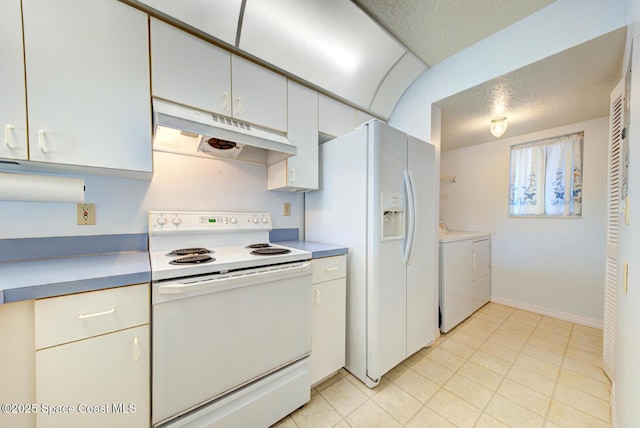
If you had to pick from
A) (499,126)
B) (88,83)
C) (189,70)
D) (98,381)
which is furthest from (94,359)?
(499,126)

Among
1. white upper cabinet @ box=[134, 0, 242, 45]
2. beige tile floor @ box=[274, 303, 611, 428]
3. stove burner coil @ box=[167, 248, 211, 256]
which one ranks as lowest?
beige tile floor @ box=[274, 303, 611, 428]

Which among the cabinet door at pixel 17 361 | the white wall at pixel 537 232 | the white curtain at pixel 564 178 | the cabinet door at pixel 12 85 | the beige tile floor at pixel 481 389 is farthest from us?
the white curtain at pixel 564 178

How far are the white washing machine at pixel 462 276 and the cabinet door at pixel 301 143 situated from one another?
1.54 meters

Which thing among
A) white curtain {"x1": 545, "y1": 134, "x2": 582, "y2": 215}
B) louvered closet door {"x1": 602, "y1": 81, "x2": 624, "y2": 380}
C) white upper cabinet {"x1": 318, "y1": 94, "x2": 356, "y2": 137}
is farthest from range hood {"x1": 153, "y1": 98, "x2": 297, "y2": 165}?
white curtain {"x1": 545, "y1": 134, "x2": 582, "y2": 215}

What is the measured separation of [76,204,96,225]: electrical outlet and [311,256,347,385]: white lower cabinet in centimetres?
133

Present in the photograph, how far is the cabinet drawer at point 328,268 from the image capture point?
149 cm

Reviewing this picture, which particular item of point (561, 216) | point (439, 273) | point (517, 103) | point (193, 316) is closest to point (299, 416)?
point (193, 316)

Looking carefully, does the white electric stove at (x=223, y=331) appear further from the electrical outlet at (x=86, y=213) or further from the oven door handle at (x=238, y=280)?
the electrical outlet at (x=86, y=213)

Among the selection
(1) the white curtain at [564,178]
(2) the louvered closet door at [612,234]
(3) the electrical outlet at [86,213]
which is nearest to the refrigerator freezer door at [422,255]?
(2) the louvered closet door at [612,234]

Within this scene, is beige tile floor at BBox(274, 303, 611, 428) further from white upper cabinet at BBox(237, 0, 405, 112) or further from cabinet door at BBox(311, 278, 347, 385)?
white upper cabinet at BBox(237, 0, 405, 112)

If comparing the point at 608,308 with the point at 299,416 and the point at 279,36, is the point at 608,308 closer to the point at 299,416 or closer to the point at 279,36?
the point at 299,416

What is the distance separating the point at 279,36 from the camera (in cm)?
151

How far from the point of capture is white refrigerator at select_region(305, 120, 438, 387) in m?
1.55

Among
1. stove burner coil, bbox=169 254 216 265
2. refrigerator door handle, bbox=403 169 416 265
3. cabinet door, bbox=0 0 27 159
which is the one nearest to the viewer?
cabinet door, bbox=0 0 27 159
